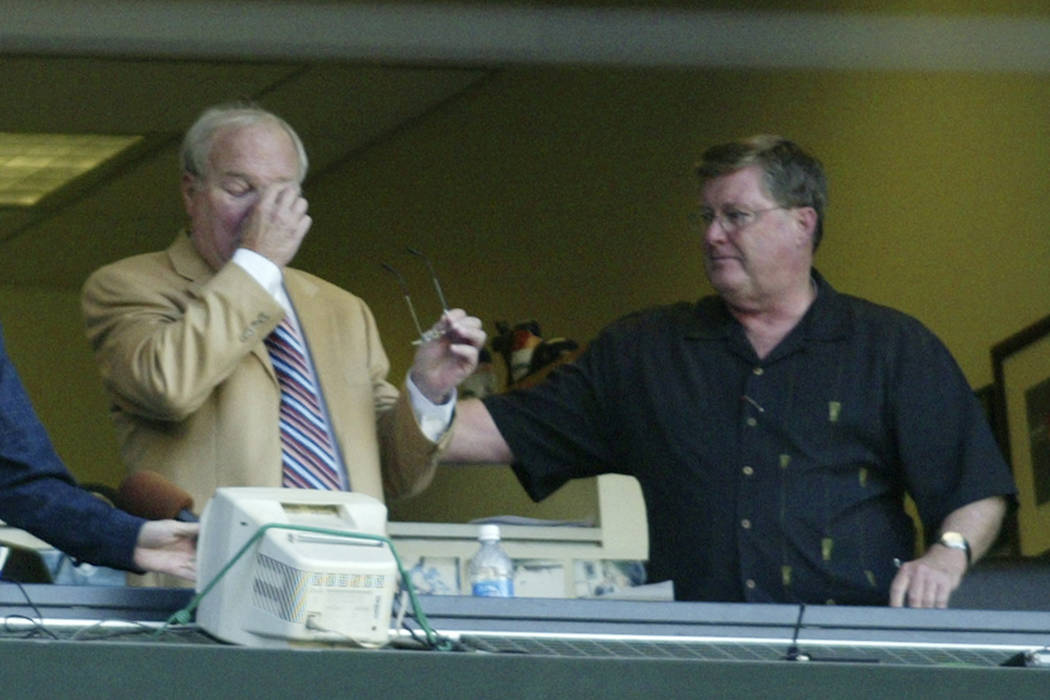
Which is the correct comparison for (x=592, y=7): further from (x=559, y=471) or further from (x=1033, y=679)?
(x=1033, y=679)

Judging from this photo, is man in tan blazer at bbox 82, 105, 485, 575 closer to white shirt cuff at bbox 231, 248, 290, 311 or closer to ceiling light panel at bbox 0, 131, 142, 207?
white shirt cuff at bbox 231, 248, 290, 311

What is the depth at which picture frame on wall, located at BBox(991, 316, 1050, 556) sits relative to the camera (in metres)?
4.65

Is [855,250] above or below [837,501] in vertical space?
above

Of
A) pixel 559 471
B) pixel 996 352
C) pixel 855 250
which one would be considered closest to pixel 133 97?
pixel 855 250

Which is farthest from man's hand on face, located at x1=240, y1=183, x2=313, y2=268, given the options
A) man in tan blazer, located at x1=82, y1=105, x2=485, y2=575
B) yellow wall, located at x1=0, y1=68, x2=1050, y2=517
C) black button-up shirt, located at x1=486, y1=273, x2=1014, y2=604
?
yellow wall, located at x1=0, y1=68, x2=1050, y2=517

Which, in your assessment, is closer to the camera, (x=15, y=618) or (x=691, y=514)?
(x=15, y=618)

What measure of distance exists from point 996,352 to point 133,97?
3108 mm

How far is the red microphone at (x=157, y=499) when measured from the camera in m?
2.56

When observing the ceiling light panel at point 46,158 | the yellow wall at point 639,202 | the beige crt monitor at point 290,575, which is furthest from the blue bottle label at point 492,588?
the ceiling light panel at point 46,158

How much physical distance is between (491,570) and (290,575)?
84cm

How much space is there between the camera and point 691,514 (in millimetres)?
3197

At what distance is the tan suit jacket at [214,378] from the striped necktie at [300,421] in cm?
2

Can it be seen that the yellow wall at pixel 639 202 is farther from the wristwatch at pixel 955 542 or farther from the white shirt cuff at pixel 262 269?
the white shirt cuff at pixel 262 269

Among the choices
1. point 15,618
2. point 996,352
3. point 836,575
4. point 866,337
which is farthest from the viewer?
point 996,352
